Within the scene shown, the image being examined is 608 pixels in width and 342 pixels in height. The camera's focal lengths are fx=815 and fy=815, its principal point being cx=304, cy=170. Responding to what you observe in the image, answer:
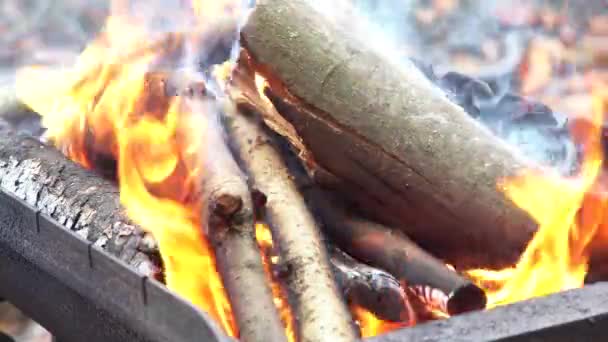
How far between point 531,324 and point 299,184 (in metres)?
0.75

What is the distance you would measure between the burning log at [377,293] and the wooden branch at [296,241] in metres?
0.04

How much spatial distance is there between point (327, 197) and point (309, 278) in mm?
343

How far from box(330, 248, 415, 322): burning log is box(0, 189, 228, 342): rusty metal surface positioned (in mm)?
419

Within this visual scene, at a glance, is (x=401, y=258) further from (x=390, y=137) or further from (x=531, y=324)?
(x=531, y=324)

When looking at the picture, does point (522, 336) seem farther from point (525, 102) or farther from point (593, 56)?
point (593, 56)

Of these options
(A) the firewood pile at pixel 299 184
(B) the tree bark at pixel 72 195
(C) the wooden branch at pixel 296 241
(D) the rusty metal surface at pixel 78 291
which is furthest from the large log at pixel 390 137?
(D) the rusty metal surface at pixel 78 291

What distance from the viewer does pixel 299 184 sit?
1.95 m

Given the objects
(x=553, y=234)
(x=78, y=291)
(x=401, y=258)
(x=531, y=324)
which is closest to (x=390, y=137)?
(x=401, y=258)

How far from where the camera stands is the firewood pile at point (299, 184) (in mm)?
1641

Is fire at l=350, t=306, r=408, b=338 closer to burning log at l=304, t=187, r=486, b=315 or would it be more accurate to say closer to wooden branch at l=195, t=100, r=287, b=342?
burning log at l=304, t=187, r=486, b=315

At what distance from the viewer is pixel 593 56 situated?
3.69 m

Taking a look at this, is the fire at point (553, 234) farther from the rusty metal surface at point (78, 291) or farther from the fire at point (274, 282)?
the rusty metal surface at point (78, 291)

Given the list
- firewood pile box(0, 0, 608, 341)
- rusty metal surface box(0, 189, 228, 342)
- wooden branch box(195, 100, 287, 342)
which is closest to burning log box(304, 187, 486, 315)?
firewood pile box(0, 0, 608, 341)

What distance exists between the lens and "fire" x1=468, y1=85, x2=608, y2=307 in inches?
65.2
